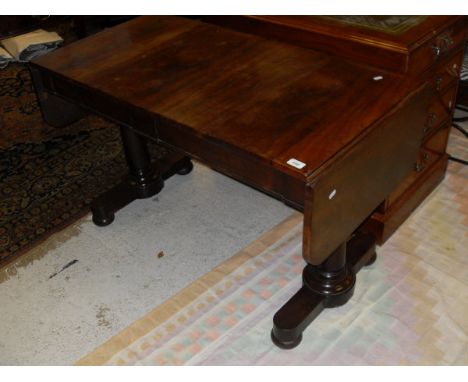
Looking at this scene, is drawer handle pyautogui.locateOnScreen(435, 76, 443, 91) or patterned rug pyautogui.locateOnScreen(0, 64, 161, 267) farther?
patterned rug pyautogui.locateOnScreen(0, 64, 161, 267)

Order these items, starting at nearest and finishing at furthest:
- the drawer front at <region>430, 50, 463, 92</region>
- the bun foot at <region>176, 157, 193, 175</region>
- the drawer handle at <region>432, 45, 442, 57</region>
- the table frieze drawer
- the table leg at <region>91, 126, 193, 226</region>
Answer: the table frieze drawer
the drawer handle at <region>432, 45, 442, 57</region>
the drawer front at <region>430, 50, 463, 92</region>
the table leg at <region>91, 126, 193, 226</region>
the bun foot at <region>176, 157, 193, 175</region>

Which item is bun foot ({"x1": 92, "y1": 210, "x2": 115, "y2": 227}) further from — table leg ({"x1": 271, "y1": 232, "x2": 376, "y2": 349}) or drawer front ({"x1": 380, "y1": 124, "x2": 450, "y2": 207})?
drawer front ({"x1": 380, "y1": 124, "x2": 450, "y2": 207})

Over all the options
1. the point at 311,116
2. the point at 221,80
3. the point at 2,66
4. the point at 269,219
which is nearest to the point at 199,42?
the point at 221,80

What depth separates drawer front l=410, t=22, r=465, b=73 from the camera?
1.53 metres

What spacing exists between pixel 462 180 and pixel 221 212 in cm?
86

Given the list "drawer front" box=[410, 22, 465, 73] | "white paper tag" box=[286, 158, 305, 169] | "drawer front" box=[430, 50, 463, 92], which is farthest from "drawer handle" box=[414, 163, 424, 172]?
"white paper tag" box=[286, 158, 305, 169]

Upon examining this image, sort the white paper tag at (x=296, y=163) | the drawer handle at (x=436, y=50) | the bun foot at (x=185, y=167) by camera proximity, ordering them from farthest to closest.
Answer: the bun foot at (x=185, y=167) → the drawer handle at (x=436, y=50) → the white paper tag at (x=296, y=163)

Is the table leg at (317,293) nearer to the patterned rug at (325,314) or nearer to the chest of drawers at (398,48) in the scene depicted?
the patterned rug at (325,314)

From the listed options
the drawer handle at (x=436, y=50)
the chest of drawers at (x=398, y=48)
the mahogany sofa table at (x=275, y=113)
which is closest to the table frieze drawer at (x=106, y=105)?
the mahogany sofa table at (x=275, y=113)

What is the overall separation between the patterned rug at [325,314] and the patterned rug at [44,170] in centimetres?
61

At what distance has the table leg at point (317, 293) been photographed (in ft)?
5.26

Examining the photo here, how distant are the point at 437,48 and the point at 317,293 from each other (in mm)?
732

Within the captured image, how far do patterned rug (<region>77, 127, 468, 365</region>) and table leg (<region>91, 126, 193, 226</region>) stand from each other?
46cm

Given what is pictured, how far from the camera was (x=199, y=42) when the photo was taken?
1.73m
